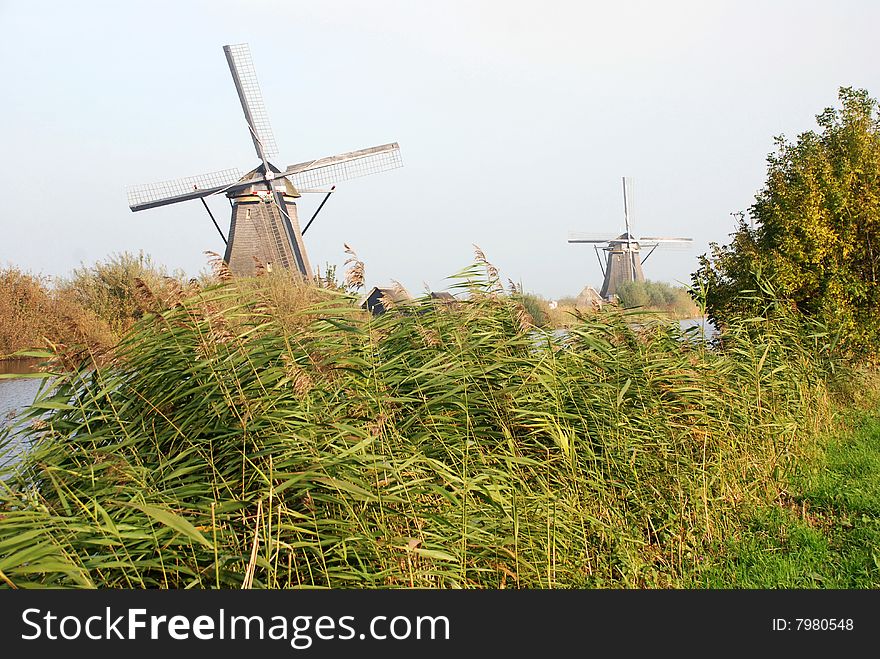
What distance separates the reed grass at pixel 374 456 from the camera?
2.72 meters

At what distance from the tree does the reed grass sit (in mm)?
5191

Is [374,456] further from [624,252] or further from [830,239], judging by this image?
[624,252]

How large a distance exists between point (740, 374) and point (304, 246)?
24578 mm

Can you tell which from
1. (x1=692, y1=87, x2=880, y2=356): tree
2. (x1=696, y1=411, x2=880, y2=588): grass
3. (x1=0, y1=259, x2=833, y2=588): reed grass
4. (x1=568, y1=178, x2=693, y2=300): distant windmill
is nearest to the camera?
(x1=0, y1=259, x2=833, y2=588): reed grass

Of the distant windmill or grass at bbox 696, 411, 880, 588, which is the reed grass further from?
the distant windmill

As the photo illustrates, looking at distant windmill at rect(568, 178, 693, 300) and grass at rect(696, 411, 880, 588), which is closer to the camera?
grass at rect(696, 411, 880, 588)

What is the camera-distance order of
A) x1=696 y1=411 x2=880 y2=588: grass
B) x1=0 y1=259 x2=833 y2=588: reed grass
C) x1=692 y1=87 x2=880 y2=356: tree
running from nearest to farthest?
x1=0 y1=259 x2=833 y2=588: reed grass → x1=696 y1=411 x2=880 y2=588: grass → x1=692 y1=87 x2=880 y2=356: tree

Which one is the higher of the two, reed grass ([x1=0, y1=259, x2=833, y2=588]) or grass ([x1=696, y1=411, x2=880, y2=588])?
reed grass ([x1=0, y1=259, x2=833, y2=588])

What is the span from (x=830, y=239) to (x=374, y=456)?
9156 mm

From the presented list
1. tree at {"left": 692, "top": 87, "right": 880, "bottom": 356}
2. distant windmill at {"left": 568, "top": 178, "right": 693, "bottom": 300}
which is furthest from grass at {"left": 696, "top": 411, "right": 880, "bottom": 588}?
distant windmill at {"left": 568, "top": 178, "right": 693, "bottom": 300}

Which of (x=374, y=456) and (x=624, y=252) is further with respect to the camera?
(x=624, y=252)

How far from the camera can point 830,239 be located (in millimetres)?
9766

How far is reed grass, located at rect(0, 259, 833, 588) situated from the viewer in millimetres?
2717

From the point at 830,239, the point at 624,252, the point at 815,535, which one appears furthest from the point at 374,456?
the point at 624,252
